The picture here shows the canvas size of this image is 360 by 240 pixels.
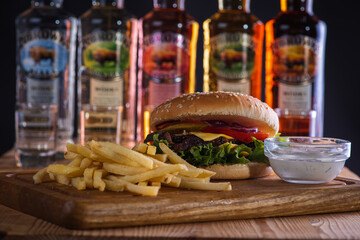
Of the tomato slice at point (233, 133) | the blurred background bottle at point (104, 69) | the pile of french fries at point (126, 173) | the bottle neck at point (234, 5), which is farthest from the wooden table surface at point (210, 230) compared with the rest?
the bottle neck at point (234, 5)

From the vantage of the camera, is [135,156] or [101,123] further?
[101,123]

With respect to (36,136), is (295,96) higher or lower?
higher

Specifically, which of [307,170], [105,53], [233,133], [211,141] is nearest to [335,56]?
[105,53]

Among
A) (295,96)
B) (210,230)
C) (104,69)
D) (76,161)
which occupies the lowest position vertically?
(210,230)

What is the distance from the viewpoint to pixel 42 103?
251cm

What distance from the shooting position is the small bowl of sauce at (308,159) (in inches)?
62.8

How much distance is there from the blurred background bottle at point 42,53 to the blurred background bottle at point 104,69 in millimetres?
161

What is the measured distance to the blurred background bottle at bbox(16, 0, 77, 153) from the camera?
2.50 meters

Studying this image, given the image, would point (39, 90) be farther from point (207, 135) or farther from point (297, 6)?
point (297, 6)

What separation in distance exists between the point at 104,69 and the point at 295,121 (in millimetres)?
962

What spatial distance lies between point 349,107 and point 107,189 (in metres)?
2.34

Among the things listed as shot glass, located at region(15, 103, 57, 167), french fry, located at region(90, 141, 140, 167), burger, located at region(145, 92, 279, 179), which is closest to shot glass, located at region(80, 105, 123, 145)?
shot glass, located at region(15, 103, 57, 167)

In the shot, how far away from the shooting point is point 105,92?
2.73m

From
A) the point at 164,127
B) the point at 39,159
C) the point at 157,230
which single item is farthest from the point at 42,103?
the point at 157,230
